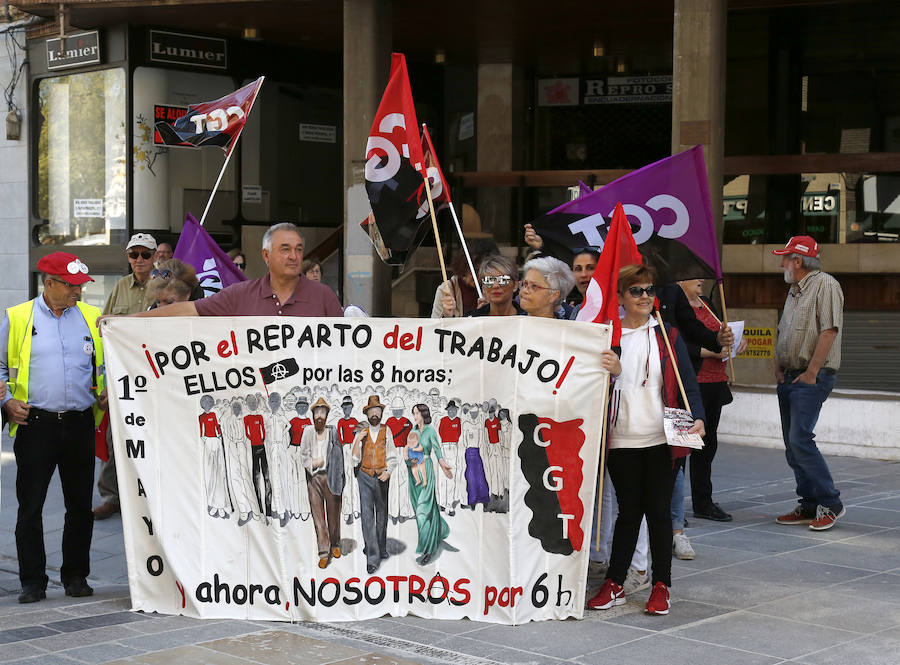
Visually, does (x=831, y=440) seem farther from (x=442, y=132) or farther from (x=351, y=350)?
(x=442, y=132)

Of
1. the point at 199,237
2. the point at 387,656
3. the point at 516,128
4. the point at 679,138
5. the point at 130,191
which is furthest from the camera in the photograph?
the point at 516,128

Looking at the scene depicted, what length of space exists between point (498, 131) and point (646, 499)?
45.8 ft

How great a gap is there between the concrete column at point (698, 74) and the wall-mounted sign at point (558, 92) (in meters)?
5.46

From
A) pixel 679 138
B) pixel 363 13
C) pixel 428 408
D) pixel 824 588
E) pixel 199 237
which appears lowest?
pixel 824 588

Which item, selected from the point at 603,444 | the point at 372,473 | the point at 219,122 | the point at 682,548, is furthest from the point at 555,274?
the point at 219,122

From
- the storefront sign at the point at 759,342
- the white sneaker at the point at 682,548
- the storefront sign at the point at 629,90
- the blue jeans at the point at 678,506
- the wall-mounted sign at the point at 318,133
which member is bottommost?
the white sneaker at the point at 682,548

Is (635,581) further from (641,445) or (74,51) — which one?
(74,51)

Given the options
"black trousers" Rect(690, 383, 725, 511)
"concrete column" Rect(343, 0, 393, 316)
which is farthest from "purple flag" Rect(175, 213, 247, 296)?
"concrete column" Rect(343, 0, 393, 316)

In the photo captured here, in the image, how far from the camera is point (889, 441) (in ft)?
39.6

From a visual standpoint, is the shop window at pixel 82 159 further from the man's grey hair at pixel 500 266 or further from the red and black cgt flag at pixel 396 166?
the man's grey hair at pixel 500 266

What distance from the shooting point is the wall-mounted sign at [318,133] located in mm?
19719

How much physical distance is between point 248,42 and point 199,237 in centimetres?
1023

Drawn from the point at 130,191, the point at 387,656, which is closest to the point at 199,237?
the point at 387,656

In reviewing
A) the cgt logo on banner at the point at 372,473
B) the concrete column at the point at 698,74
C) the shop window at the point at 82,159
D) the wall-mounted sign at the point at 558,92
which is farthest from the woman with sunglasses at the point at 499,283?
the wall-mounted sign at the point at 558,92
